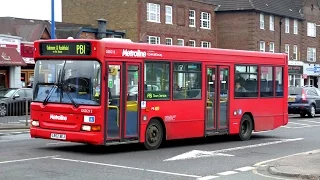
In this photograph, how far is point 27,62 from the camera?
1511 inches

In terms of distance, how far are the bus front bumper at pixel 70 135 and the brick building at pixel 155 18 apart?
Result: 33.6 metres

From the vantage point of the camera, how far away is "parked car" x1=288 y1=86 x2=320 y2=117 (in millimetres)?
31578

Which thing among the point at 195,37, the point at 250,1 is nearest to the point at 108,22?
the point at 195,37

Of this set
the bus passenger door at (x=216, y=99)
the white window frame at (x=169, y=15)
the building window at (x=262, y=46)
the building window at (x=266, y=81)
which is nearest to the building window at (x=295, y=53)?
the building window at (x=262, y=46)

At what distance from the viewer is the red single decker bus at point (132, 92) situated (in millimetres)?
14023

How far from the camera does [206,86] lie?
56.2 ft

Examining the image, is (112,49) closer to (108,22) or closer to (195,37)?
(108,22)

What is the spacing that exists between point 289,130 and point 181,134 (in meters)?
8.56

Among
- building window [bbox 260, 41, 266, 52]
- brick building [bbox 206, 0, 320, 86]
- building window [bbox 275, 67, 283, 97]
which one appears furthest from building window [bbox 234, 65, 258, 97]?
building window [bbox 260, 41, 266, 52]

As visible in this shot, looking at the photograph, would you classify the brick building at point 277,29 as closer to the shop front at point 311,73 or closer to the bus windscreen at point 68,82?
the shop front at point 311,73

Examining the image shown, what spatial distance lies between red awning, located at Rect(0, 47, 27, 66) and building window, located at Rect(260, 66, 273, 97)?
2035 cm

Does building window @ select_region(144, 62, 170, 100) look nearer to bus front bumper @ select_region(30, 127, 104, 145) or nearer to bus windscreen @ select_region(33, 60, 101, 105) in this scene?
bus windscreen @ select_region(33, 60, 101, 105)

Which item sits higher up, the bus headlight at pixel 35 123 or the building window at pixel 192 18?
the building window at pixel 192 18

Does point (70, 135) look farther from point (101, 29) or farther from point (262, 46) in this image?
point (262, 46)
